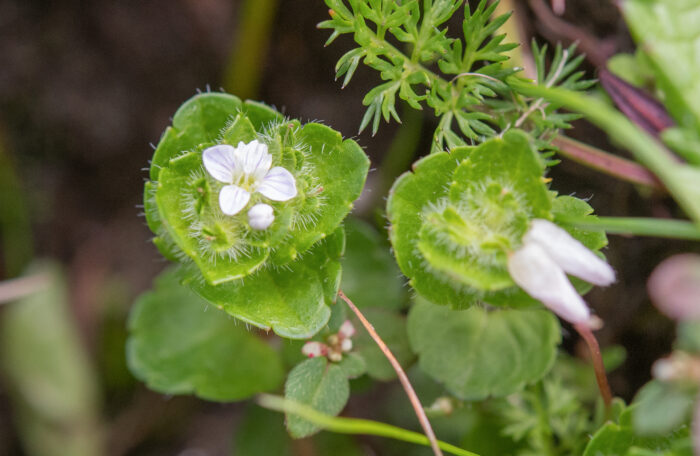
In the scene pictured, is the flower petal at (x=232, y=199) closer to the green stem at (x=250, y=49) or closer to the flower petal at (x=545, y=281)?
the flower petal at (x=545, y=281)

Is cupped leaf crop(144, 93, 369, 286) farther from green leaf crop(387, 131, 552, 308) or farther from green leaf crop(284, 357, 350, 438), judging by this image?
green leaf crop(284, 357, 350, 438)

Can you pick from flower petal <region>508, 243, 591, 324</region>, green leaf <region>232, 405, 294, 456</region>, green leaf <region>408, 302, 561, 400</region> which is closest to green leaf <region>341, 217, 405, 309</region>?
green leaf <region>408, 302, 561, 400</region>

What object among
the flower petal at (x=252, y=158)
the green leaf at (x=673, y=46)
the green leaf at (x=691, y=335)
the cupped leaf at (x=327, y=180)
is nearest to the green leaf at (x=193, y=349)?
the cupped leaf at (x=327, y=180)

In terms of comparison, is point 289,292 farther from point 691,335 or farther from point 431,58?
point 691,335

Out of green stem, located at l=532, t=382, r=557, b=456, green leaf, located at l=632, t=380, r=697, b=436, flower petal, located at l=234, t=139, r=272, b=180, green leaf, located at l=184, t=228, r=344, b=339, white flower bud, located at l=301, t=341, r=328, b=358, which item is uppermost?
flower petal, located at l=234, t=139, r=272, b=180

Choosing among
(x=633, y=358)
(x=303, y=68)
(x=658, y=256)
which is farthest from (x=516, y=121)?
(x=303, y=68)
